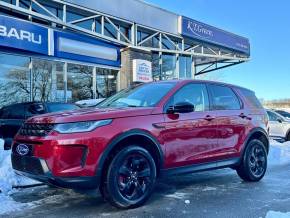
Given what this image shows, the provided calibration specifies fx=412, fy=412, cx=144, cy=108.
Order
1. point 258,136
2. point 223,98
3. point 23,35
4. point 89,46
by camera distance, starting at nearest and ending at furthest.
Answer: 1. point 223,98
2. point 258,136
3. point 23,35
4. point 89,46

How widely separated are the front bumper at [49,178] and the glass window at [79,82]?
10064mm

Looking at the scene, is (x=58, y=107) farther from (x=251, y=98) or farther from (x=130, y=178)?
(x=130, y=178)

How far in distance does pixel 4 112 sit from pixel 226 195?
22.6 ft

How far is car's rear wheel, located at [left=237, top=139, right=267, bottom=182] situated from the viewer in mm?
7137

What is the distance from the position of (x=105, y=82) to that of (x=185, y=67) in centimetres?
578

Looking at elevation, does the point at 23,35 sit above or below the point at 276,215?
above

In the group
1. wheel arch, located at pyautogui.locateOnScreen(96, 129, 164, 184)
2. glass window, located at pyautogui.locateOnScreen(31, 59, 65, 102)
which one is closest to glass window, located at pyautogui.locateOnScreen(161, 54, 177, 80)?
glass window, located at pyautogui.locateOnScreen(31, 59, 65, 102)

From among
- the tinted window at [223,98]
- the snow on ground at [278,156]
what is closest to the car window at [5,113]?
the tinted window at [223,98]

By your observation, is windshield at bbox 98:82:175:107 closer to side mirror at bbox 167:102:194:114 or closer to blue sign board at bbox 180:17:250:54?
side mirror at bbox 167:102:194:114

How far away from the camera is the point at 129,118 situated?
17.4ft

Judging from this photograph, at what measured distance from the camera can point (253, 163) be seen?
7.33 m

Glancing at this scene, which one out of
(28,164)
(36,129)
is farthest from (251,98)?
(28,164)

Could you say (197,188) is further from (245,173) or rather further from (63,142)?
(63,142)

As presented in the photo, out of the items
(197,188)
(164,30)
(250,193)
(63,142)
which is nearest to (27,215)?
(63,142)
